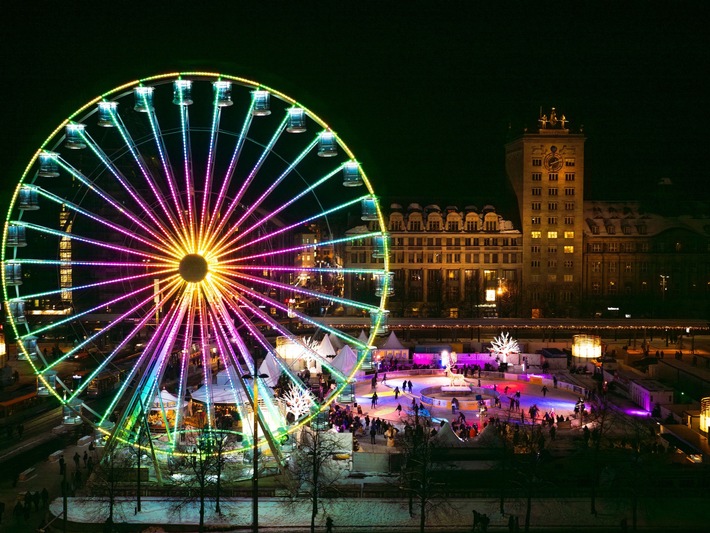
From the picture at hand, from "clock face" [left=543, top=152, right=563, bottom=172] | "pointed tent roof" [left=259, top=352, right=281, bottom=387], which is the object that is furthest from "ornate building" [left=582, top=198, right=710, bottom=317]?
"pointed tent roof" [left=259, top=352, right=281, bottom=387]

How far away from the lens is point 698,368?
56.9 metres

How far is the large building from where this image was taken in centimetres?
9825

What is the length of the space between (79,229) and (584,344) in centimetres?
5457

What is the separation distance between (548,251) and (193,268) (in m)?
75.6

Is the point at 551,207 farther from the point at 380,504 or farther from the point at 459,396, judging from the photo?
the point at 380,504

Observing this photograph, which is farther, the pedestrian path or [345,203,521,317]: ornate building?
[345,203,521,317]: ornate building

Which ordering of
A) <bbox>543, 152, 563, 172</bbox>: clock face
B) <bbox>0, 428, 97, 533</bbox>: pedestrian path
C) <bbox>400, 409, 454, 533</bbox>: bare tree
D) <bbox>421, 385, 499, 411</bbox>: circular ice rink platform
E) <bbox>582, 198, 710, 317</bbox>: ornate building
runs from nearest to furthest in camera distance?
<bbox>400, 409, 454, 533</bbox>: bare tree → <bbox>0, 428, 97, 533</bbox>: pedestrian path → <bbox>421, 385, 499, 411</bbox>: circular ice rink platform → <bbox>582, 198, 710, 317</bbox>: ornate building → <bbox>543, 152, 563, 172</bbox>: clock face

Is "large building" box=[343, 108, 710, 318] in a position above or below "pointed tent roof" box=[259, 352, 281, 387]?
above

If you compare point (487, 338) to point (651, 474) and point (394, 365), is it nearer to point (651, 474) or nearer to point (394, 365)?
point (394, 365)

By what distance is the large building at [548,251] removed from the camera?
322ft

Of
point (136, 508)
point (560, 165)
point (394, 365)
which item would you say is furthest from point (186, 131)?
point (560, 165)

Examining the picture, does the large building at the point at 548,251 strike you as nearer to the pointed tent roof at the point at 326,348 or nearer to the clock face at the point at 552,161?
the clock face at the point at 552,161

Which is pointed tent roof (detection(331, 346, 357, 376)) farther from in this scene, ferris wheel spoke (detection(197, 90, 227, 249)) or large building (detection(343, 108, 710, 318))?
large building (detection(343, 108, 710, 318))

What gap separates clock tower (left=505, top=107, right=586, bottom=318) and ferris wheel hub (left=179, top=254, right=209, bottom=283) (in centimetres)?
7232
